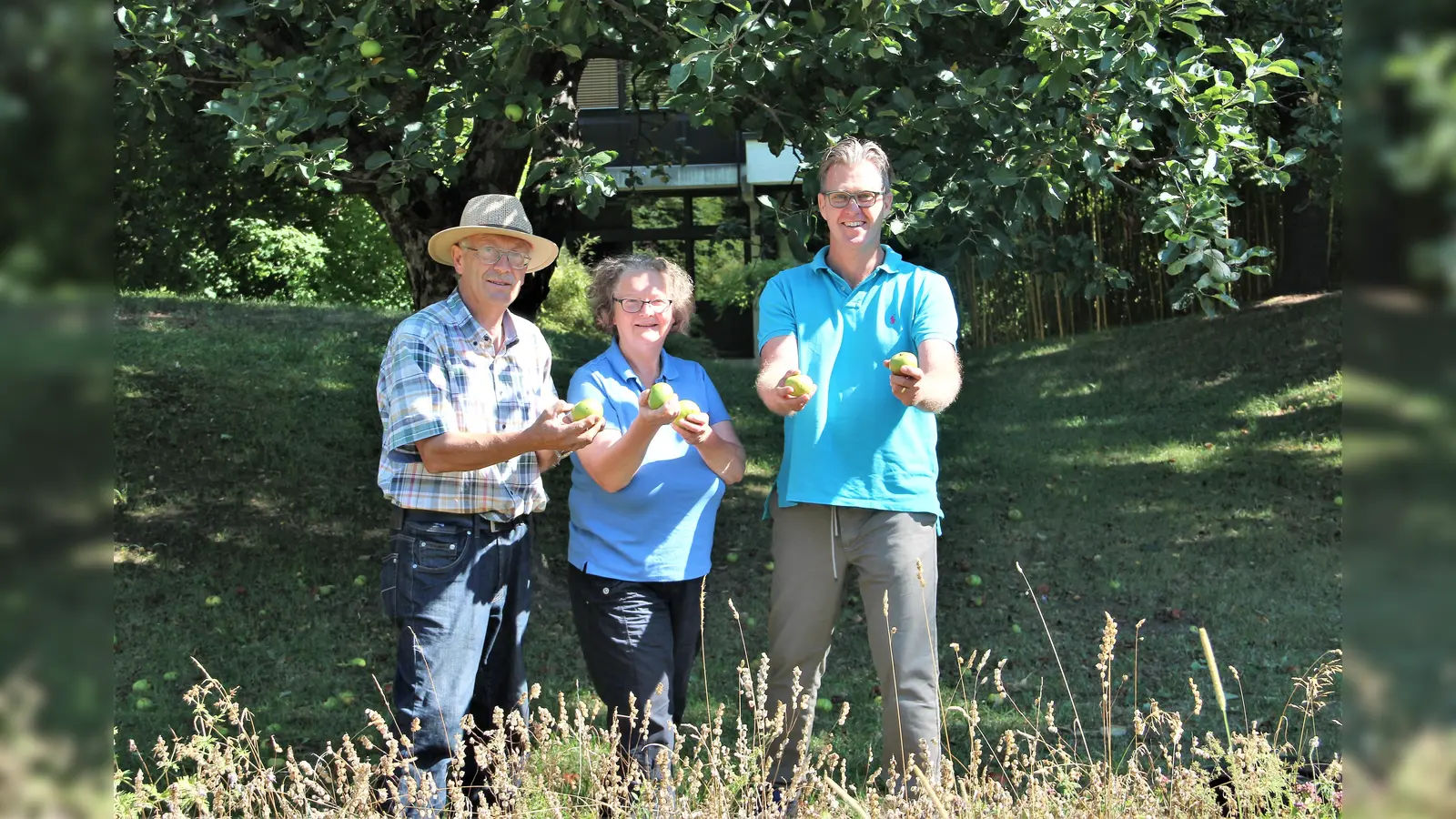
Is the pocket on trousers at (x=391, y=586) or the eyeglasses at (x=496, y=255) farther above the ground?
the eyeglasses at (x=496, y=255)

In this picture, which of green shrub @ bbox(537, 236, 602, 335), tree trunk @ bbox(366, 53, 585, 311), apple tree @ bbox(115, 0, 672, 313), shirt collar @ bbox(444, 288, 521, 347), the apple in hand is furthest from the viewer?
green shrub @ bbox(537, 236, 602, 335)

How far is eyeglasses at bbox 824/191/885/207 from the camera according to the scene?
345 centimetres

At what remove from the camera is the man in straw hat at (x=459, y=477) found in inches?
126

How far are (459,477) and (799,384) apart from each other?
95cm

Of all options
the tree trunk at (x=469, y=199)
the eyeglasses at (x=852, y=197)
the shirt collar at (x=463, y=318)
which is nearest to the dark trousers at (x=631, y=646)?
the shirt collar at (x=463, y=318)

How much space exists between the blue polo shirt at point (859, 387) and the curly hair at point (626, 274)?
0.26 metres

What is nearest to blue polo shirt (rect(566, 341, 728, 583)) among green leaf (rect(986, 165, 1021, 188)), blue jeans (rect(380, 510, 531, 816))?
blue jeans (rect(380, 510, 531, 816))

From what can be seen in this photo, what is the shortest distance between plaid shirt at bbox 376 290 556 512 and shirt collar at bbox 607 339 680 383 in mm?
269

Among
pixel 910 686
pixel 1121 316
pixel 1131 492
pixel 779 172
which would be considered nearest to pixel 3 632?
pixel 910 686

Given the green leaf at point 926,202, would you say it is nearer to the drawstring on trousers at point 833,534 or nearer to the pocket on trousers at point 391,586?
the drawstring on trousers at point 833,534

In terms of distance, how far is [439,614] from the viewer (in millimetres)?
3264

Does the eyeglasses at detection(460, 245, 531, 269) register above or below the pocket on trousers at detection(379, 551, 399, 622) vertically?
above

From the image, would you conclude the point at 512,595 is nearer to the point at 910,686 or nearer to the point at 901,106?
the point at 910,686

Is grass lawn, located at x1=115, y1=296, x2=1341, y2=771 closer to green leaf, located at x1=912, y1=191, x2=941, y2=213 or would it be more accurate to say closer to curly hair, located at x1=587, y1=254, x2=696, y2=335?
curly hair, located at x1=587, y1=254, x2=696, y2=335
